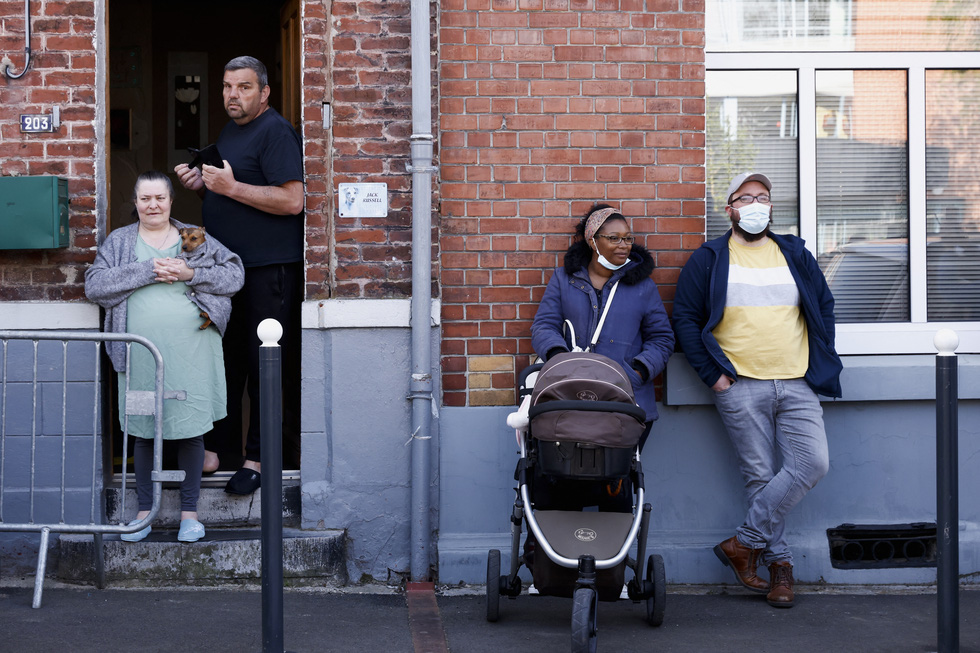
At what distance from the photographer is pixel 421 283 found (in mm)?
5328

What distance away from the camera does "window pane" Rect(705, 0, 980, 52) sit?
5.93 m

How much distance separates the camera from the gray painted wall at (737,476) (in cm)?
554

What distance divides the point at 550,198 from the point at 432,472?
60.3 inches

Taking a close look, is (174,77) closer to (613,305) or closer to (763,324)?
(613,305)

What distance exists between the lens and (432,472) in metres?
5.52

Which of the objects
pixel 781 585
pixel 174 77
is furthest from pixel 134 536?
pixel 174 77

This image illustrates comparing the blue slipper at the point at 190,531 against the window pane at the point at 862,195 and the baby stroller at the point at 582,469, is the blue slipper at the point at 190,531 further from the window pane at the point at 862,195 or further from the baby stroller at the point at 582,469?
the window pane at the point at 862,195

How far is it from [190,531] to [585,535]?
208cm

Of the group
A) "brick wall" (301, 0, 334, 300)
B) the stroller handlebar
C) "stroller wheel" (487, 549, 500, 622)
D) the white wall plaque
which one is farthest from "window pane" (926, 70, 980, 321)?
"brick wall" (301, 0, 334, 300)

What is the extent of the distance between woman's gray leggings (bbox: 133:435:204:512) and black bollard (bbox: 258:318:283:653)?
1542 millimetres

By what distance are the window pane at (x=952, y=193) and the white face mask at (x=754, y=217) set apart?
1321 mm

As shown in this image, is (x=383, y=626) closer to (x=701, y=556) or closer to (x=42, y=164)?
(x=701, y=556)

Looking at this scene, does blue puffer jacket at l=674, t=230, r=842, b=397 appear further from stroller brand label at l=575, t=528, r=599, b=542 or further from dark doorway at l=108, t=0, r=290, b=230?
dark doorway at l=108, t=0, r=290, b=230

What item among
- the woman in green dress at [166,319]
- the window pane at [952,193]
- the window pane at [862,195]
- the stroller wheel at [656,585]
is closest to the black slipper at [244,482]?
Answer: the woman in green dress at [166,319]
